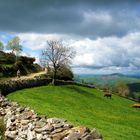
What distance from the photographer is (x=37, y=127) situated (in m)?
26.8

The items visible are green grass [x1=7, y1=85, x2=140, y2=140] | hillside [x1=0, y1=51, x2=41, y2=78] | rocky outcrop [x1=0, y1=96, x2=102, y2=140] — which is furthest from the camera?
hillside [x1=0, y1=51, x2=41, y2=78]

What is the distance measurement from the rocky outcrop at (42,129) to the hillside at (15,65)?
7808 centimetres

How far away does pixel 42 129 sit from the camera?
2558cm

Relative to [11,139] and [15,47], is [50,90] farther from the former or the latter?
[15,47]

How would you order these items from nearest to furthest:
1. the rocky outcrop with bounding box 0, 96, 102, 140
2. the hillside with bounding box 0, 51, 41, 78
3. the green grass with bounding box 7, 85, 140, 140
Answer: the rocky outcrop with bounding box 0, 96, 102, 140, the green grass with bounding box 7, 85, 140, 140, the hillside with bounding box 0, 51, 41, 78

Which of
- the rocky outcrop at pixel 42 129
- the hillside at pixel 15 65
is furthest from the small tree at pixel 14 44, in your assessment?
the rocky outcrop at pixel 42 129

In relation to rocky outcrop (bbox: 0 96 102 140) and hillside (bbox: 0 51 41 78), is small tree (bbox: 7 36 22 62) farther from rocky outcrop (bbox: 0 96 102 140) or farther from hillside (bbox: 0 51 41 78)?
rocky outcrop (bbox: 0 96 102 140)

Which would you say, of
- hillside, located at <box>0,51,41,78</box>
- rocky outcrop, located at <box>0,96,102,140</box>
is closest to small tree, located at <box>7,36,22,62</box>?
hillside, located at <box>0,51,41,78</box>

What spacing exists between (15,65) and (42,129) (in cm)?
9607

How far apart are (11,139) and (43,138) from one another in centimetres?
559

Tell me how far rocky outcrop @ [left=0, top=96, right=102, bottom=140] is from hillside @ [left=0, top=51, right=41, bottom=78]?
78080 millimetres

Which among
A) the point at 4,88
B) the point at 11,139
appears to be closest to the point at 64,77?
the point at 4,88

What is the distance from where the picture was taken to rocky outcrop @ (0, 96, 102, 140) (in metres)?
22.5

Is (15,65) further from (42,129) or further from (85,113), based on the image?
(42,129)
